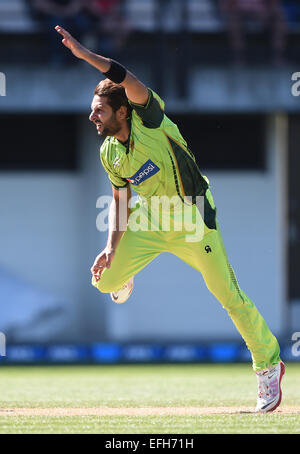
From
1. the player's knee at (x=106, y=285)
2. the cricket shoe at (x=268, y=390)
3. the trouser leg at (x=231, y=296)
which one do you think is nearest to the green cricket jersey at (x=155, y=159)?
the trouser leg at (x=231, y=296)

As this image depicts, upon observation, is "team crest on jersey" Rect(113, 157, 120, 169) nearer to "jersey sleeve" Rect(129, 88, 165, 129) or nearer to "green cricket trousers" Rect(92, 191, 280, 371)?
"jersey sleeve" Rect(129, 88, 165, 129)

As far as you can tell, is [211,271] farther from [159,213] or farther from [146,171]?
[146,171]

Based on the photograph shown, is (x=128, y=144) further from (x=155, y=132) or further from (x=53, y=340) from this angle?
(x=53, y=340)

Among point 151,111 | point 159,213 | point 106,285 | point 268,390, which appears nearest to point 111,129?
point 151,111

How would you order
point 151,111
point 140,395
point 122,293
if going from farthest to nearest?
point 140,395
point 122,293
point 151,111

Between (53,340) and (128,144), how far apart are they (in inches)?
310

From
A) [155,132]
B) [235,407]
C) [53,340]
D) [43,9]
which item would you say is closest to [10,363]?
[53,340]

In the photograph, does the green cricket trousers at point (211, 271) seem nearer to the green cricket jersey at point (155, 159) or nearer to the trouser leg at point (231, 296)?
the trouser leg at point (231, 296)

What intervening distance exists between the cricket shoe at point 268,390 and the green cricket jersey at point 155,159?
101 cm

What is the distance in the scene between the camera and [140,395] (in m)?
8.04

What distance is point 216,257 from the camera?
→ 6.53 meters

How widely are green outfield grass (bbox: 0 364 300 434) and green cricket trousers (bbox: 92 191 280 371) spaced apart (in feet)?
1.50

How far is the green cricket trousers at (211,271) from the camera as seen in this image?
21.4 ft

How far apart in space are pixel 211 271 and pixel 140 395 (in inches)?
74.6
